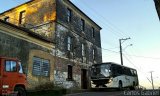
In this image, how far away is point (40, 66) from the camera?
20.8 meters

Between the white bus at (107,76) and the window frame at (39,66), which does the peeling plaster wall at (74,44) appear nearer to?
the window frame at (39,66)

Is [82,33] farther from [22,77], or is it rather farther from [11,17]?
[22,77]

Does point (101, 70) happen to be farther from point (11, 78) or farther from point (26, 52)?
point (11, 78)

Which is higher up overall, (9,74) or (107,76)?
(9,74)

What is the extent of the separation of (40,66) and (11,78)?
908cm

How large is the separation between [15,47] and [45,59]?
4.26 meters

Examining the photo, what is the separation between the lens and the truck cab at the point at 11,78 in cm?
1139

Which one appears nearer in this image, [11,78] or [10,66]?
[11,78]

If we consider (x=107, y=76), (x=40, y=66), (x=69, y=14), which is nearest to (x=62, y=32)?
(x=69, y=14)

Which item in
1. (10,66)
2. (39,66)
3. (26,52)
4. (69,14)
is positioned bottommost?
(10,66)

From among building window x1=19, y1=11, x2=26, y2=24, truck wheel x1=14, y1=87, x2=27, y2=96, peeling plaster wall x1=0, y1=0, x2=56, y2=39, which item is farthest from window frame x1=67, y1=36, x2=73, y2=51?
truck wheel x1=14, y1=87, x2=27, y2=96

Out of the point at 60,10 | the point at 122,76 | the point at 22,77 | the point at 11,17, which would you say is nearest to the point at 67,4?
the point at 60,10

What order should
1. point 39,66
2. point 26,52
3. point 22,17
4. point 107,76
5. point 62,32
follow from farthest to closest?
1. point 22,17
2. point 62,32
3. point 107,76
4. point 39,66
5. point 26,52

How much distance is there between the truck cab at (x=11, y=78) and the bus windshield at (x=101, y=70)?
1156 centimetres
